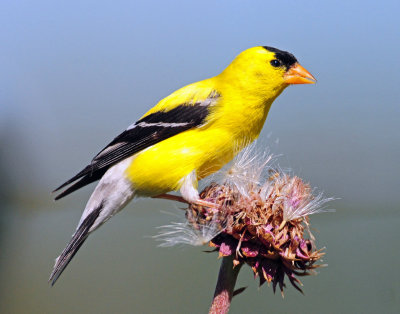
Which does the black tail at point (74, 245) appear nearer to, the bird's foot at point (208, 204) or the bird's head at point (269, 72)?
the bird's foot at point (208, 204)

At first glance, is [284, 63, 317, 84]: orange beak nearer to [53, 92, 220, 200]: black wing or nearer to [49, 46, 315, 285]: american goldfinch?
[49, 46, 315, 285]: american goldfinch

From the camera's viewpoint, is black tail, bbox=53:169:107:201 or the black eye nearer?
black tail, bbox=53:169:107:201

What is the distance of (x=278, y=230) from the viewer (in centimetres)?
155

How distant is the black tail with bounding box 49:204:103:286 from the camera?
178cm

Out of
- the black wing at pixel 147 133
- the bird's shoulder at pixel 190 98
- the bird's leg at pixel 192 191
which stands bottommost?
the bird's leg at pixel 192 191

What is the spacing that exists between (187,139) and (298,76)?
0.62 m

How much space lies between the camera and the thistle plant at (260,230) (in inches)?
59.6

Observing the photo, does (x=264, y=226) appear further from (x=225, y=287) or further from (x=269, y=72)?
(x=269, y=72)

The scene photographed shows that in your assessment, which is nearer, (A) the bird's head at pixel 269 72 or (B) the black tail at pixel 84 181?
(B) the black tail at pixel 84 181

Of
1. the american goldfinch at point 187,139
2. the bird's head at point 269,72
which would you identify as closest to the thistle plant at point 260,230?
the american goldfinch at point 187,139

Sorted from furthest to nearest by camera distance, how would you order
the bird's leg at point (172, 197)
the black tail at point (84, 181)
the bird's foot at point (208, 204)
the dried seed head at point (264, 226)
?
the bird's leg at point (172, 197) → the black tail at point (84, 181) → the bird's foot at point (208, 204) → the dried seed head at point (264, 226)

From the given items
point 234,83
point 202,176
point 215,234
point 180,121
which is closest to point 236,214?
point 215,234

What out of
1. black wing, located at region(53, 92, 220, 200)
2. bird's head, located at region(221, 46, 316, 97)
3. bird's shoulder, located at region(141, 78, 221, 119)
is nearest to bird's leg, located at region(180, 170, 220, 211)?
black wing, located at region(53, 92, 220, 200)

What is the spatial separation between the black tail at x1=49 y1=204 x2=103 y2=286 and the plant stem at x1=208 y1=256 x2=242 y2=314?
2.32 feet
